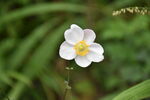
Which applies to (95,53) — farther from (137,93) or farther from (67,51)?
(137,93)

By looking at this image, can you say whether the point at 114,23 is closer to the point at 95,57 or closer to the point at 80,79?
the point at 80,79

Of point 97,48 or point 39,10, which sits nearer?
point 97,48

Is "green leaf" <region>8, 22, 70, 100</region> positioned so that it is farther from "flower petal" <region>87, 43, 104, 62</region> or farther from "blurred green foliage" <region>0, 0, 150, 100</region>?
"flower petal" <region>87, 43, 104, 62</region>

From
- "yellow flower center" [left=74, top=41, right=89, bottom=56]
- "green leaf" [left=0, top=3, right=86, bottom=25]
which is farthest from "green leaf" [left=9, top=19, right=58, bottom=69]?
"yellow flower center" [left=74, top=41, right=89, bottom=56]

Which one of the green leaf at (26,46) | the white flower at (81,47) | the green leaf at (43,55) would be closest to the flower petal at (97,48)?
the white flower at (81,47)

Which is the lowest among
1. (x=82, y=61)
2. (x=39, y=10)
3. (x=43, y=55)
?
(x=43, y=55)

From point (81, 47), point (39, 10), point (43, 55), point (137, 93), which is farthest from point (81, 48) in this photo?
point (39, 10)
